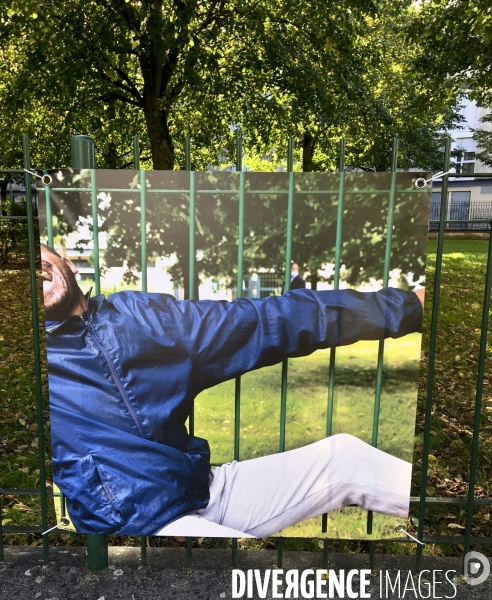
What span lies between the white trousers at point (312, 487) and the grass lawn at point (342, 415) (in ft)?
0.22

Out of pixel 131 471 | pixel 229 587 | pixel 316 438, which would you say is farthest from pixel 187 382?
pixel 229 587

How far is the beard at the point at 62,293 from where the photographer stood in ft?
8.11

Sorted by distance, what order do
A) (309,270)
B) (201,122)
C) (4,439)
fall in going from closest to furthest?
(309,270) → (4,439) → (201,122)

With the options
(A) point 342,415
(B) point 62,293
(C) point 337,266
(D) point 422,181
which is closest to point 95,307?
(B) point 62,293

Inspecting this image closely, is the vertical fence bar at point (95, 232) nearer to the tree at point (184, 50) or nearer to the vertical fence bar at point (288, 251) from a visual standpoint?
the vertical fence bar at point (288, 251)

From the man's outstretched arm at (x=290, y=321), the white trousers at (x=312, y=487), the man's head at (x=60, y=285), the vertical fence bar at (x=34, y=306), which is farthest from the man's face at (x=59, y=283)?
the white trousers at (x=312, y=487)

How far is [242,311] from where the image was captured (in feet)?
7.98

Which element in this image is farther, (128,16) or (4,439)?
(128,16)

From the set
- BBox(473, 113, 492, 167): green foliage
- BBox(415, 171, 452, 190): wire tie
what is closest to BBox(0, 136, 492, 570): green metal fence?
BBox(415, 171, 452, 190): wire tie

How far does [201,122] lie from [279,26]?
8.07ft

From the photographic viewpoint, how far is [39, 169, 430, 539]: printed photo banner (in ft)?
7.80

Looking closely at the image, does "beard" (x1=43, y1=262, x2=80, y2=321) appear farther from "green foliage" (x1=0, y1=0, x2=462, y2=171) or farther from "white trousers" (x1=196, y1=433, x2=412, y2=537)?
"green foliage" (x1=0, y1=0, x2=462, y2=171)

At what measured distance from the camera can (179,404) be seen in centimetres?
251

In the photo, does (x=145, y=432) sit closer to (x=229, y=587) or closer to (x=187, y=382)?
(x=187, y=382)
